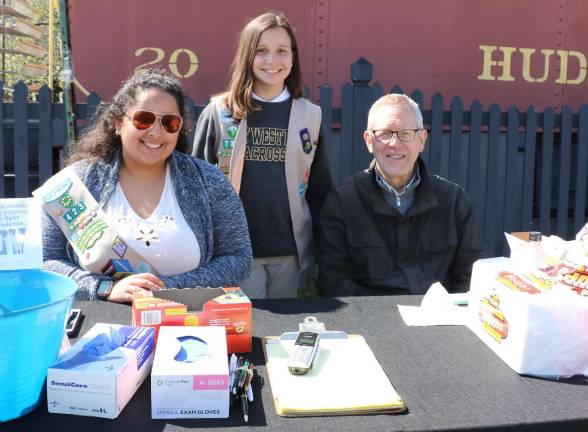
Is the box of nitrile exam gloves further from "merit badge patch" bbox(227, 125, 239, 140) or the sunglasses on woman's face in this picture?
"merit badge patch" bbox(227, 125, 239, 140)

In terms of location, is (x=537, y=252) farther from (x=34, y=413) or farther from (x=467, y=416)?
(x=34, y=413)

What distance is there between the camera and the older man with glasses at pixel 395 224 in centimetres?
236

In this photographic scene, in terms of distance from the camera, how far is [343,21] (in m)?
4.60

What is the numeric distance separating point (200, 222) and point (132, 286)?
0.40 m

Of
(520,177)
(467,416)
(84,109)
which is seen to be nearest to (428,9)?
(520,177)

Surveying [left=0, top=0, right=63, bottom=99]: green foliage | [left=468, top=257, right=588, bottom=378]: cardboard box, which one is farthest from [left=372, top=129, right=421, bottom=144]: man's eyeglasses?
[left=0, top=0, right=63, bottom=99]: green foliage

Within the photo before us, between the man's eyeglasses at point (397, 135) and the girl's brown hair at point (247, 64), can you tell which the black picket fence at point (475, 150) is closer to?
the girl's brown hair at point (247, 64)

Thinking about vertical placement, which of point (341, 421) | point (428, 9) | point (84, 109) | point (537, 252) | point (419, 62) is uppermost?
point (428, 9)

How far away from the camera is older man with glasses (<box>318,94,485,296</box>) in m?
2.36

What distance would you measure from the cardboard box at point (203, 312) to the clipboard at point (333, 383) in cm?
8

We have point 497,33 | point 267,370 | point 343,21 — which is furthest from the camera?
point 497,33

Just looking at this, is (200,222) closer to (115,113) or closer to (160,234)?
(160,234)

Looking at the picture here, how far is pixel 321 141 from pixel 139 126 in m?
1.06

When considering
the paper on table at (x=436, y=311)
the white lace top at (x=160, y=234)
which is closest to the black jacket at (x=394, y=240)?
the paper on table at (x=436, y=311)
